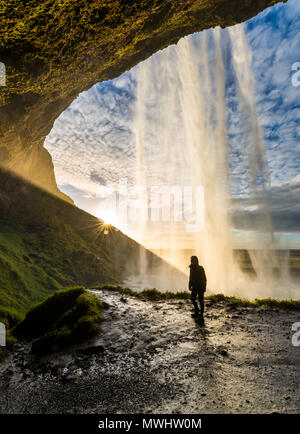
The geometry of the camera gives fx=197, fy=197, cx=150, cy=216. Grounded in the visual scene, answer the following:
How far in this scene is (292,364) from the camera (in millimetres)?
5176

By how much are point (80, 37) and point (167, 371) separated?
19203 millimetres

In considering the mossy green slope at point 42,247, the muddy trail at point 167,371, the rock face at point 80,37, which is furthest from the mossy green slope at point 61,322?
the mossy green slope at point 42,247

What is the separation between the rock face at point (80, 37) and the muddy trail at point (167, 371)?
14768 mm

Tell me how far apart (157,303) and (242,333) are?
5.26 m

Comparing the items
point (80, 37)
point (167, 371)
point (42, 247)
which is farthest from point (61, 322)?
point (42, 247)

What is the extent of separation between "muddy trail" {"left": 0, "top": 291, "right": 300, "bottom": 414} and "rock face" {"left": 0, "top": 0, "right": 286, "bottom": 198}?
14.8 metres

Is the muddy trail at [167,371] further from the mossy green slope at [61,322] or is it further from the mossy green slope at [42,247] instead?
the mossy green slope at [42,247]

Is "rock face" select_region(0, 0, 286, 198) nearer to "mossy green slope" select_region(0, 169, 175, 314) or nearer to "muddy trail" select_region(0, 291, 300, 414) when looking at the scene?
"muddy trail" select_region(0, 291, 300, 414)

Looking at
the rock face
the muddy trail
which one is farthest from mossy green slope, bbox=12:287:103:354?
the rock face

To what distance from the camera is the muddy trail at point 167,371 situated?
4168mm

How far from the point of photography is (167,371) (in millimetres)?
5305

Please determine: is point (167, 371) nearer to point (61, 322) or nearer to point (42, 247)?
point (61, 322)

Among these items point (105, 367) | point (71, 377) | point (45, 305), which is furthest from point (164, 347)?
point (45, 305)

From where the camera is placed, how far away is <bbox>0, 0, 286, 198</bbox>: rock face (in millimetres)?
10766
